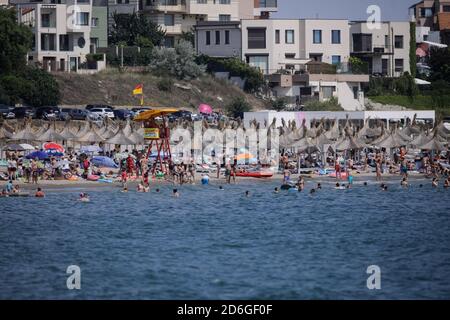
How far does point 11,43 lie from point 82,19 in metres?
13.9

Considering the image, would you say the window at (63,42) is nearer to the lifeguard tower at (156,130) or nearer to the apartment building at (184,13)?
the apartment building at (184,13)

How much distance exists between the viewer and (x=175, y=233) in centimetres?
4844

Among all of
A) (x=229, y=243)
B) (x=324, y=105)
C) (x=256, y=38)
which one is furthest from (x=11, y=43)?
(x=229, y=243)

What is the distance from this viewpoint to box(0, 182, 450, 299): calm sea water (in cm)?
3591

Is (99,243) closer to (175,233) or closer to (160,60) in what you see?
(175,233)

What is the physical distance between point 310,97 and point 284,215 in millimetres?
46670

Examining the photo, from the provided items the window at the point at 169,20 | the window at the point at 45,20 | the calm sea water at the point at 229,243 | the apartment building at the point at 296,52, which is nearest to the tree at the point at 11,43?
the window at the point at 45,20

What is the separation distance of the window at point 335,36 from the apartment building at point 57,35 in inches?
827

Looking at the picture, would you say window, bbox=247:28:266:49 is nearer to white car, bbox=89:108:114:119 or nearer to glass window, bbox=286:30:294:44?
glass window, bbox=286:30:294:44

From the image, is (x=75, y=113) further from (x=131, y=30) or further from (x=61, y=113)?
(x=131, y=30)

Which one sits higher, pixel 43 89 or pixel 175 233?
pixel 43 89
